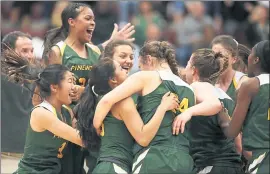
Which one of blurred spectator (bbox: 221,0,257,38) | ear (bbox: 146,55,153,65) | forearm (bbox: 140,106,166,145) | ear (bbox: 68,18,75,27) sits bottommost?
forearm (bbox: 140,106,166,145)

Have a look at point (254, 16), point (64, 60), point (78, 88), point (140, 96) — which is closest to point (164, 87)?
point (140, 96)

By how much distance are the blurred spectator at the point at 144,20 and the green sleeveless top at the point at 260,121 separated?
6.94 m

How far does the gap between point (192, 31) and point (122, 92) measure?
7.30 meters

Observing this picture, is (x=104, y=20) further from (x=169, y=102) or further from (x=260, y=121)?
(x=260, y=121)

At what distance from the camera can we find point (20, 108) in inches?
355

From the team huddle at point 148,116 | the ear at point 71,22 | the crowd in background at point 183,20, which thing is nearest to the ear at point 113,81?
the team huddle at point 148,116

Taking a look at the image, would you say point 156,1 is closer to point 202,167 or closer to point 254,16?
point 254,16

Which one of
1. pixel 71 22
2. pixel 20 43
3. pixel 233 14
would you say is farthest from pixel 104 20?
pixel 71 22

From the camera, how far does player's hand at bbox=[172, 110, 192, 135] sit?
566 cm

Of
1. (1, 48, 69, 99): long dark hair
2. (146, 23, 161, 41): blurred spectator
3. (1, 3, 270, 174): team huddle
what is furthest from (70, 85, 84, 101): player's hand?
(146, 23, 161, 41): blurred spectator

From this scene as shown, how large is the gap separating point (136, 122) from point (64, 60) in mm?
1898

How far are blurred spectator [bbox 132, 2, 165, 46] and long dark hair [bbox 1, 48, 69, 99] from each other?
5.51 meters

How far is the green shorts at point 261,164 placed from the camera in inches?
215

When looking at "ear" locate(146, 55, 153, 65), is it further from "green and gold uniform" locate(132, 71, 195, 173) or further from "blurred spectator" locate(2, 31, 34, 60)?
"blurred spectator" locate(2, 31, 34, 60)
